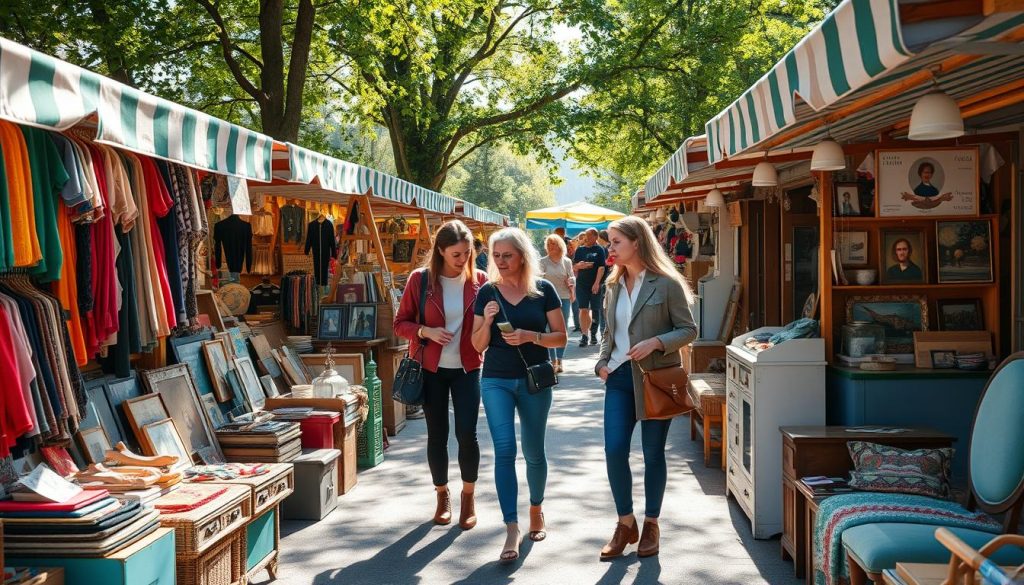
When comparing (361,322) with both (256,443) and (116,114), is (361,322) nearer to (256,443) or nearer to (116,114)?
(256,443)

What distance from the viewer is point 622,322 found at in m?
5.36

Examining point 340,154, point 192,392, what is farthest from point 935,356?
point 340,154

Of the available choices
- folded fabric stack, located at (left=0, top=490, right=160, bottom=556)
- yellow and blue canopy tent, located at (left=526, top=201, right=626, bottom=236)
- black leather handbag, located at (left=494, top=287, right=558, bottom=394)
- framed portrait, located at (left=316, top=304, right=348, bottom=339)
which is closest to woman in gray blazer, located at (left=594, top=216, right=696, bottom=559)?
black leather handbag, located at (left=494, top=287, right=558, bottom=394)

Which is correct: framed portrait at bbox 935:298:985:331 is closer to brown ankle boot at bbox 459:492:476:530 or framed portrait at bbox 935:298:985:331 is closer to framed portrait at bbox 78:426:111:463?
brown ankle boot at bbox 459:492:476:530

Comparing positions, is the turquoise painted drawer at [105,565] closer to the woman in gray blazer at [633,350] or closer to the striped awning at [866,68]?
the woman in gray blazer at [633,350]

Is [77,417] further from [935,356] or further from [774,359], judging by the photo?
[935,356]

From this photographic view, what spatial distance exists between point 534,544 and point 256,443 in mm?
1850

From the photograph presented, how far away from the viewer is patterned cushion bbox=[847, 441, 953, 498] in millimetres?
4551

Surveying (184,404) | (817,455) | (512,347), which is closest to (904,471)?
(817,455)

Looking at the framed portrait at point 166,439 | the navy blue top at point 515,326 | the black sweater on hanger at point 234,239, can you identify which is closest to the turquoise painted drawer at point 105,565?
the framed portrait at point 166,439

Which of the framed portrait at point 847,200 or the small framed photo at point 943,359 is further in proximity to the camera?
the framed portrait at point 847,200

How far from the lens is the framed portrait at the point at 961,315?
19.4 ft

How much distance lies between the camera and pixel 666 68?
21516mm

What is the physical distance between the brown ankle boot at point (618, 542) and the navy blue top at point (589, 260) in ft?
32.5
